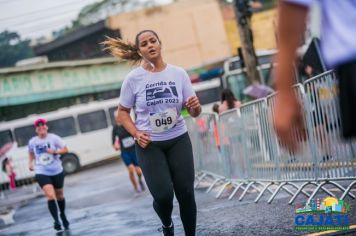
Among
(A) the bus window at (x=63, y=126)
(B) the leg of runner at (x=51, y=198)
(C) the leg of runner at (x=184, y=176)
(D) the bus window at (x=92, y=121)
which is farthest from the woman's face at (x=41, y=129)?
(D) the bus window at (x=92, y=121)

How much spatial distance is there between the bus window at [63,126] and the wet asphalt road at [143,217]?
1367cm

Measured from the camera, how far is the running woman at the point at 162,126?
5195 millimetres

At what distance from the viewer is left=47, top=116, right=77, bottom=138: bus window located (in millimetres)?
28094

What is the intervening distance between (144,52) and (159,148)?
2.69 feet

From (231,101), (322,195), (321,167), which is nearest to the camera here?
(321,167)

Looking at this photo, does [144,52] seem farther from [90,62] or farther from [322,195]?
[90,62]

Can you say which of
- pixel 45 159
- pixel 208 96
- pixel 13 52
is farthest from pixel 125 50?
pixel 13 52

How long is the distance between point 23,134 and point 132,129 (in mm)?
23116

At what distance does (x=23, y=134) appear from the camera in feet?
90.3

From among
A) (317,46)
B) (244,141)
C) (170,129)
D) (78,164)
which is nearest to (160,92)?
(170,129)

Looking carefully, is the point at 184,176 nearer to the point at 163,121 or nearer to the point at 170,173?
the point at 170,173

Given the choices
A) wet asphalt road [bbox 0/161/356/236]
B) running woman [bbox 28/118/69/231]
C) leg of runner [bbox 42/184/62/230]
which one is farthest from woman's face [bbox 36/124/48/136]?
wet asphalt road [bbox 0/161/356/236]

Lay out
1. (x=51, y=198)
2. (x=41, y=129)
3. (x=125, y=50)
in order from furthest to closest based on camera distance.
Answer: (x=41, y=129)
(x=51, y=198)
(x=125, y=50)

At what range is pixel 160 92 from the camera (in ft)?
17.4
